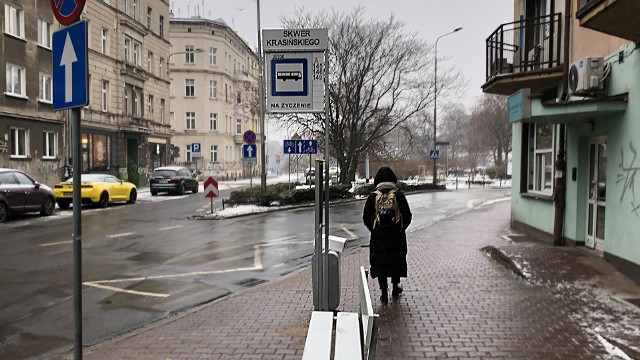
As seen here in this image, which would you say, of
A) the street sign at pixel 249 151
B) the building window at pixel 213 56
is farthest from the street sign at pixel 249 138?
the building window at pixel 213 56

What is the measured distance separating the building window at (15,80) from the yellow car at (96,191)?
6.37 metres

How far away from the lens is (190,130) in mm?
61531

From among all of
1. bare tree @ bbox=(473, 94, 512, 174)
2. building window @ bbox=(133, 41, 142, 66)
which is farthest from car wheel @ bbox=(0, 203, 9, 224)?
bare tree @ bbox=(473, 94, 512, 174)

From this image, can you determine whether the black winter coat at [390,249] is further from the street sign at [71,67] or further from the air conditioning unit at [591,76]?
the air conditioning unit at [591,76]

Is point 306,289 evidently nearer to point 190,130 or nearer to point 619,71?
point 619,71

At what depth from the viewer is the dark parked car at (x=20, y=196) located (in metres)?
15.9

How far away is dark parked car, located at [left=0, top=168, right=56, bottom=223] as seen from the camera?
1591 cm

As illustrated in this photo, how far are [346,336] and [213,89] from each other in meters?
61.5

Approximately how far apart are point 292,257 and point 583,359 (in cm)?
667

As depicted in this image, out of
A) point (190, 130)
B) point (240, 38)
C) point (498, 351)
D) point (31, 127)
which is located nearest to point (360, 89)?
point (31, 127)

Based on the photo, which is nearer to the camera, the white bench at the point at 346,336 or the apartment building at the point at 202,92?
the white bench at the point at 346,336

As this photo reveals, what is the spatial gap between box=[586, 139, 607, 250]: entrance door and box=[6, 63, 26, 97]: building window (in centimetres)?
2424

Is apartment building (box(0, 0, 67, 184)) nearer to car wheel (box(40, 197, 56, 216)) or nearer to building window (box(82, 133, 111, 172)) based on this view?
building window (box(82, 133, 111, 172))

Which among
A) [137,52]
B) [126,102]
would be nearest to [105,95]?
[126,102]
